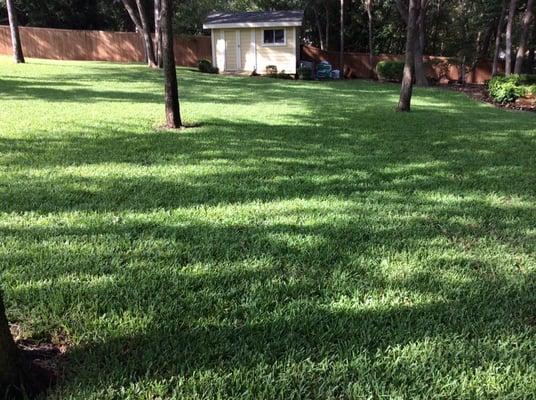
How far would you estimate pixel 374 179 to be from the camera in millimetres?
5297

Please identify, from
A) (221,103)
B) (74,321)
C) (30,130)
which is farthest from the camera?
(221,103)

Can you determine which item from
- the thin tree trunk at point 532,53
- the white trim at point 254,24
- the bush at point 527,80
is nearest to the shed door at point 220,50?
the white trim at point 254,24

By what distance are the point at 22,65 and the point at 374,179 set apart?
57.8ft

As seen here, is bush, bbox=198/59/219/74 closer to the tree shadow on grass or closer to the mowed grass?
the mowed grass

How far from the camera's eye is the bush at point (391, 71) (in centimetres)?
2545

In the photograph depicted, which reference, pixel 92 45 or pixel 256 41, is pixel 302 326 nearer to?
pixel 256 41

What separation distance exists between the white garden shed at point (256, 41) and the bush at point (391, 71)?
15.9 feet

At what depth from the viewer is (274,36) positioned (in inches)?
971

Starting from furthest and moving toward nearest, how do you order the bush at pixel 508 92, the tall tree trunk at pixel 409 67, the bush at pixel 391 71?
the bush at pixel 391 71 < the bush at pixel 508 92 < the tall tree trunk at pixel 409 67

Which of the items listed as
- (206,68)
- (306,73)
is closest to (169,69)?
(206,68)

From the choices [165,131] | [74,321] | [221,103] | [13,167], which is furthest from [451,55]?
[74,321]

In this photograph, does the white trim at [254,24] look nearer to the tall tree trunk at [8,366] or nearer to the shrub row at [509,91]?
the shrub row at [509,91]

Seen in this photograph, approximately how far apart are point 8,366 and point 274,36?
24543mm

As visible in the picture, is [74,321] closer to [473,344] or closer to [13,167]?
[473,344]
